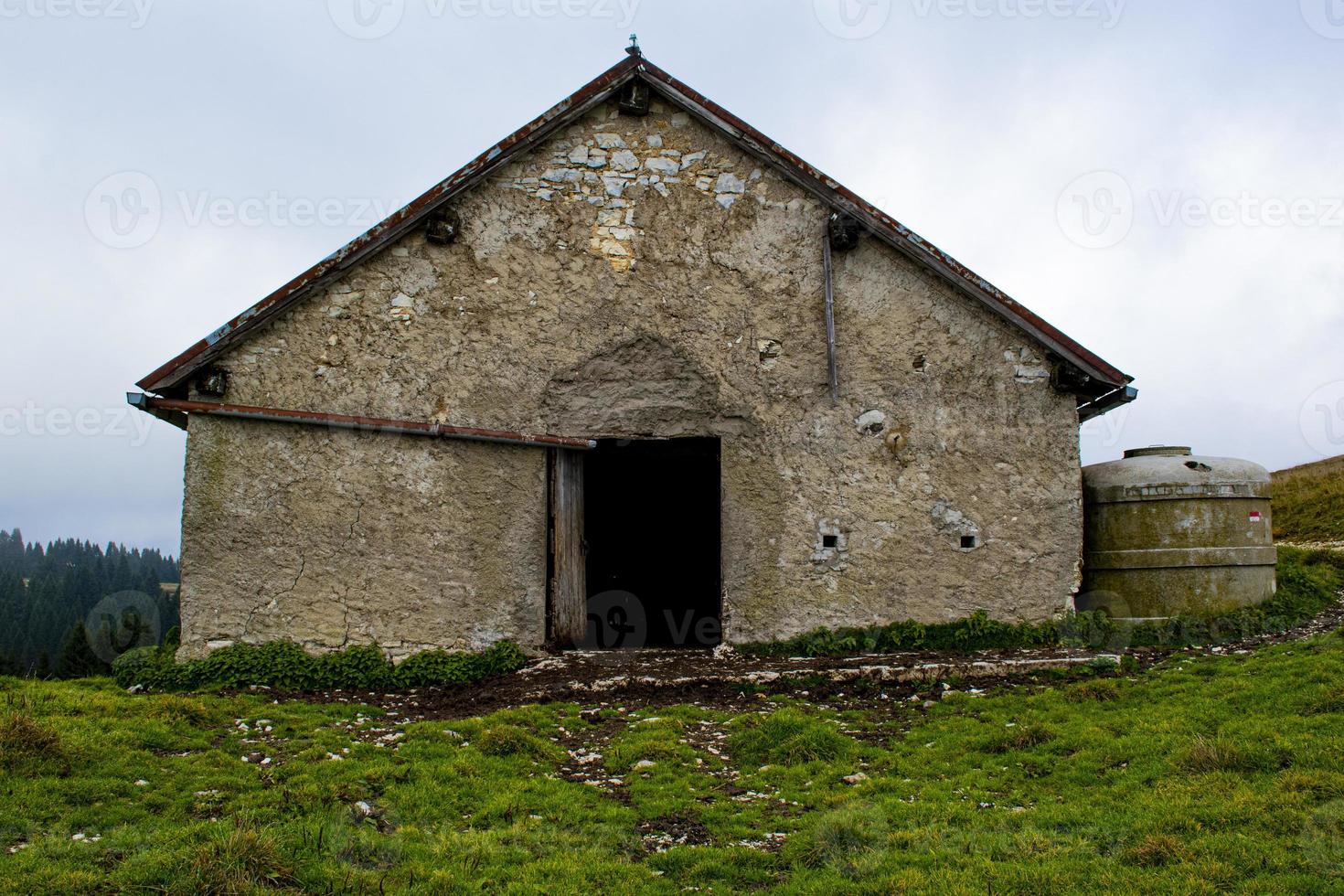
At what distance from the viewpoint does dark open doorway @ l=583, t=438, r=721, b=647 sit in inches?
526

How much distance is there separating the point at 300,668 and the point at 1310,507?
17661 millimetres

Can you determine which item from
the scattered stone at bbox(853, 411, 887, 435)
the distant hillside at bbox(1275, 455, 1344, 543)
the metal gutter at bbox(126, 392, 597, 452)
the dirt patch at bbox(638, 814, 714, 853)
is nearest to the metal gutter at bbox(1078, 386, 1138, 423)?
Result: the scattered stone at bbox(853, 411, 887, 435)

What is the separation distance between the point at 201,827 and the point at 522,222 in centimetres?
612

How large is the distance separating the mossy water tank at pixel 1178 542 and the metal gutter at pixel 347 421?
530 centimetres

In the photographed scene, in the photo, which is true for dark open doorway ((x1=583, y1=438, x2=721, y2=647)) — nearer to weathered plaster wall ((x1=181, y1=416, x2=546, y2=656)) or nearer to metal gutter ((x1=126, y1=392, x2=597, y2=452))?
metal gutter ((x1=126, y1=392, x2=597, y2=452))

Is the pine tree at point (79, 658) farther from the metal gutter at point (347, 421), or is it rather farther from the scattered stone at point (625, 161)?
the scattered stone at point (625, 161)

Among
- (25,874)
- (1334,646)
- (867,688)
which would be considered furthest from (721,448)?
(25,874)

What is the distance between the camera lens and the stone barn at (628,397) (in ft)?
26.8

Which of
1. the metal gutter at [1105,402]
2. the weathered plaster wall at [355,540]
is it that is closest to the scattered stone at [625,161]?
the weathered plaster wall at [355,540]

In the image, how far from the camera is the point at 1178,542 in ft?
28.0

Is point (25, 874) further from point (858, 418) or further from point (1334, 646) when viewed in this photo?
point (1334, 646)

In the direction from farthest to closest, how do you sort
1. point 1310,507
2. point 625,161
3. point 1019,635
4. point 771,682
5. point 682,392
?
1. point 1310,507
2. point 625,161
3. point 682,392
4. point 1019,635
5. point 771,682

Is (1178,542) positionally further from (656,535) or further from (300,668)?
(300,668)

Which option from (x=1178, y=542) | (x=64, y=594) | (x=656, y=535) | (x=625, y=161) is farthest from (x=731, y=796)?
(x=64, y=594)
